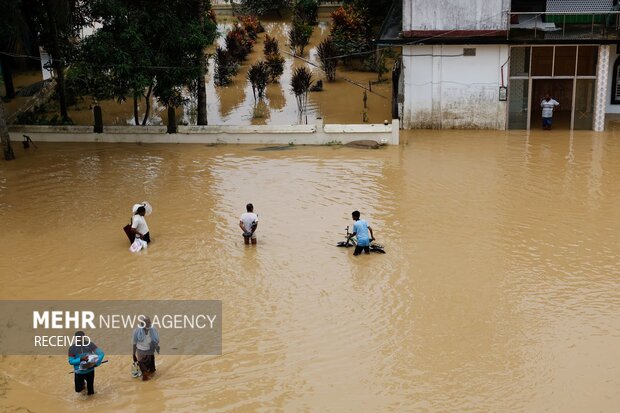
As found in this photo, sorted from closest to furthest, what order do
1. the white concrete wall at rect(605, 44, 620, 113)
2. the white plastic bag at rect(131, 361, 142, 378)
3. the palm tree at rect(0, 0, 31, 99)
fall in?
the white plastic bag at rect(131, 361, 142, 378) < the palm tree at rect(0, 0, 31, 99) < the white concrete wall at rect(605, 44, 620, 113)

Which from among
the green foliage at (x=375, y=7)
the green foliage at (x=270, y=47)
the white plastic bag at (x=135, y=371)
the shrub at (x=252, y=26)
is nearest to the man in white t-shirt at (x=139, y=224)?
the white plastic bag at (x=135, y=371)

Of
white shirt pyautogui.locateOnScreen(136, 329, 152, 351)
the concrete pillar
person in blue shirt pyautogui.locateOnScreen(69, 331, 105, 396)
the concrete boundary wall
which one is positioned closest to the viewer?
person in blue shirt pyautogui.locateOnScreen(69, 331, 105, 396)

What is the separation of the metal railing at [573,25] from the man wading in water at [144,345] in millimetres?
19379

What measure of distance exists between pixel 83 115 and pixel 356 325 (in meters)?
21.8

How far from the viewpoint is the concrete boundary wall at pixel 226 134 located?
78.8 feet

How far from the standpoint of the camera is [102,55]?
22703mm

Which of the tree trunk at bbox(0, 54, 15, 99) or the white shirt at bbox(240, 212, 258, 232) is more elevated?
the tree trunk at bbox(0, 54, 15, 99)

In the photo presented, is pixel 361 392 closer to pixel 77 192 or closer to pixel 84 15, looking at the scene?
pixel 77 192

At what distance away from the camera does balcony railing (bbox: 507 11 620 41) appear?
81.5 feet

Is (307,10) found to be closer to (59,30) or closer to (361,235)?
(59,30)

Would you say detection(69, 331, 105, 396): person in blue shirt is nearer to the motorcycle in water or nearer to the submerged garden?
the motorcycle in water

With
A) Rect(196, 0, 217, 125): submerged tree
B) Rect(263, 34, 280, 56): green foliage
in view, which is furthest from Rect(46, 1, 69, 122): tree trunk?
Rect(263, 34, 280, 56): green foliage

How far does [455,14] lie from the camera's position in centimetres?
2538

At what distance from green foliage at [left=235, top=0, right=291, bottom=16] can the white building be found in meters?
19.4
